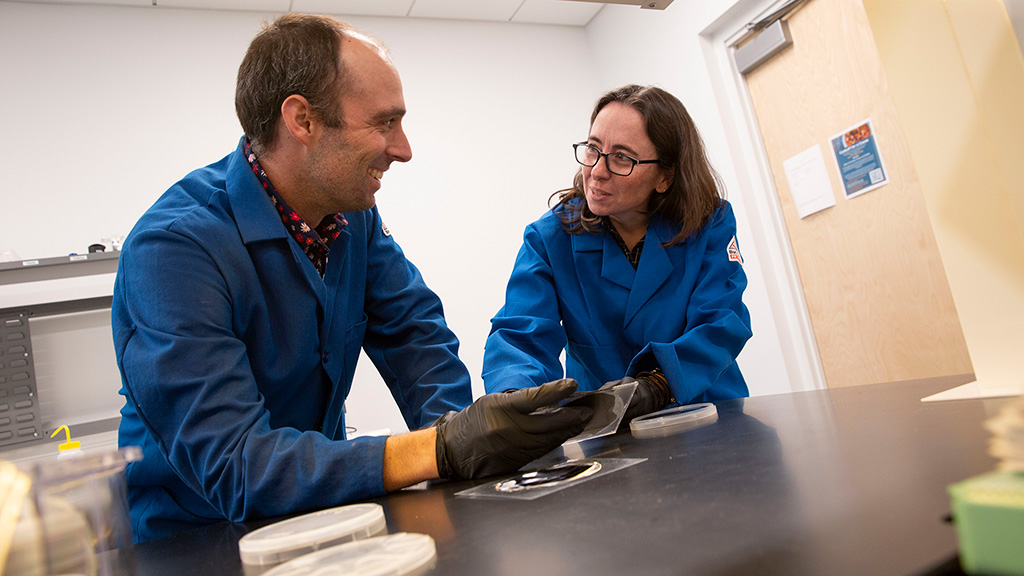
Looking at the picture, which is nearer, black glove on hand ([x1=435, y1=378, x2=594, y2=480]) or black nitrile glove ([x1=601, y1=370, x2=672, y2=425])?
black glove on hand ([x1=435, y1=378, x2=594, y2=480])

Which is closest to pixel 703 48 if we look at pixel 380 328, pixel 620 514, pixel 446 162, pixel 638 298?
pixel 446 162

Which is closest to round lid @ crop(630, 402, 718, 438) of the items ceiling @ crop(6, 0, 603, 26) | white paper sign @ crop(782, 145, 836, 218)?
white paper sign @ crop(782, 145, 836, 218)

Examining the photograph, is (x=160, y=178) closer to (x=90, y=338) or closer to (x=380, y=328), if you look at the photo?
(x=90, y=338)

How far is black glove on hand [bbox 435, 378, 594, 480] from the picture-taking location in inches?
33.1

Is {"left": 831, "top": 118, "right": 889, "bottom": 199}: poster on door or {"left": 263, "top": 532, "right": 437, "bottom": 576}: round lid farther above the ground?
{"left": 831, "top": 118, "right": 889, "bottom": 199}: poster on door

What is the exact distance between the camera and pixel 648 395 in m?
1.29

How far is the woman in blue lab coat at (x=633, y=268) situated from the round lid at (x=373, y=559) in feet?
2.85

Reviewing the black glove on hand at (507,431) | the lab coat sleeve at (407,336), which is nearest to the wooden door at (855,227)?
the lab coat sleeve at (407,336)

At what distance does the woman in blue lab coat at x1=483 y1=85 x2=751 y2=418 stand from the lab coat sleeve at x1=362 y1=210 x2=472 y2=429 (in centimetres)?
15

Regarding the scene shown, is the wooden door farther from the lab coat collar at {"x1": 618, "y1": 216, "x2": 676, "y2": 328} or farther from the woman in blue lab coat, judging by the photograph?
the lab coat collar at {"x1": 618, "y1": 216, "x2": 676, "y2": 328}

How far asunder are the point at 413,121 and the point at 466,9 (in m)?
0.72

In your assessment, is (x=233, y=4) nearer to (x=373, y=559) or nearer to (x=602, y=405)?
(x=602, y=405)

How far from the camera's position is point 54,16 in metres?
3.15

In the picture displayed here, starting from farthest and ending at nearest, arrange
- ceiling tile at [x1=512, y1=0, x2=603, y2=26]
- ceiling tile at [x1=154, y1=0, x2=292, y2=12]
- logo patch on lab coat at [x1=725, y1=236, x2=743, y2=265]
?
1. ceiling tile at [x1=512, y1=0, x2=603, y2=26]
2. ceiling tile at [x1=154, y1=0, x2=292, y2=12]
3. logo patch on lab coat at [x1=725, y1=236, x2=743, y2=265]
